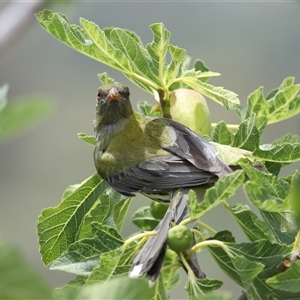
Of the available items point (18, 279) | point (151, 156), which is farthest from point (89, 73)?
point (18, 279)

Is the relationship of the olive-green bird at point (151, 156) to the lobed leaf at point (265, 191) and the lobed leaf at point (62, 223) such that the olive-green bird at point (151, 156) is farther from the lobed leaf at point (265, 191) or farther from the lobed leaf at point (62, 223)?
the lobed leaf at point (265, 191)

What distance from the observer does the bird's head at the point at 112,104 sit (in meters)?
3.03

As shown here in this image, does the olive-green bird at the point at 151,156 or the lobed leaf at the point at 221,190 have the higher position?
the lobed leaf at the point at 221,190

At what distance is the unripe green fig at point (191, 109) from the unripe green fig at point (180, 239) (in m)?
0.70

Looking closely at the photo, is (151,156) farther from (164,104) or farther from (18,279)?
(18,279)

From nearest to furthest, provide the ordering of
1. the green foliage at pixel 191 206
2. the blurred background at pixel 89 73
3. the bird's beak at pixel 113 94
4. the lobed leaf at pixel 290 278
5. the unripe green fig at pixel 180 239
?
the lobed leaf at pixel 290 278
the green foliage at pixel 191 206
the unripe green fig at pixel 180 239
the bird's beak at pixel 113 94
the blurred background at pixel 89 73

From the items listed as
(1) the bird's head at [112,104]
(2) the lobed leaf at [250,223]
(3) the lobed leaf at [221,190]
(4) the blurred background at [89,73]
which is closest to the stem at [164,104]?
(1) the bird's head at [112,104]

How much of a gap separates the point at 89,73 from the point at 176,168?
59.0ft

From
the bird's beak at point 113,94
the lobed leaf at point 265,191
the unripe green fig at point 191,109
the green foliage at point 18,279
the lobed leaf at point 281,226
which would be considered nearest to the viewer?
the green foliage at point 18,279

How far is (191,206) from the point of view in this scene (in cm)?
181

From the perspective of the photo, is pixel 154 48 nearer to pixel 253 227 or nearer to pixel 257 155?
pixel 257 155

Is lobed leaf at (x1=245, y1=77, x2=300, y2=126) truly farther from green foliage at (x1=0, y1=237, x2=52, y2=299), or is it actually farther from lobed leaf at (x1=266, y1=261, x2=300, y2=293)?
green foliage at (x1=0, y1=237, x2=52, y2=299)

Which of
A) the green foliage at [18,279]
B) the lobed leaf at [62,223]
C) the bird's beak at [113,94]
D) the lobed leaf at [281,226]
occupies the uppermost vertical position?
the green foliage at [18,279]

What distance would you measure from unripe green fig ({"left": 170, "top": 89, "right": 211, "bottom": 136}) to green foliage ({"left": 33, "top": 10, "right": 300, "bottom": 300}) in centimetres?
5
